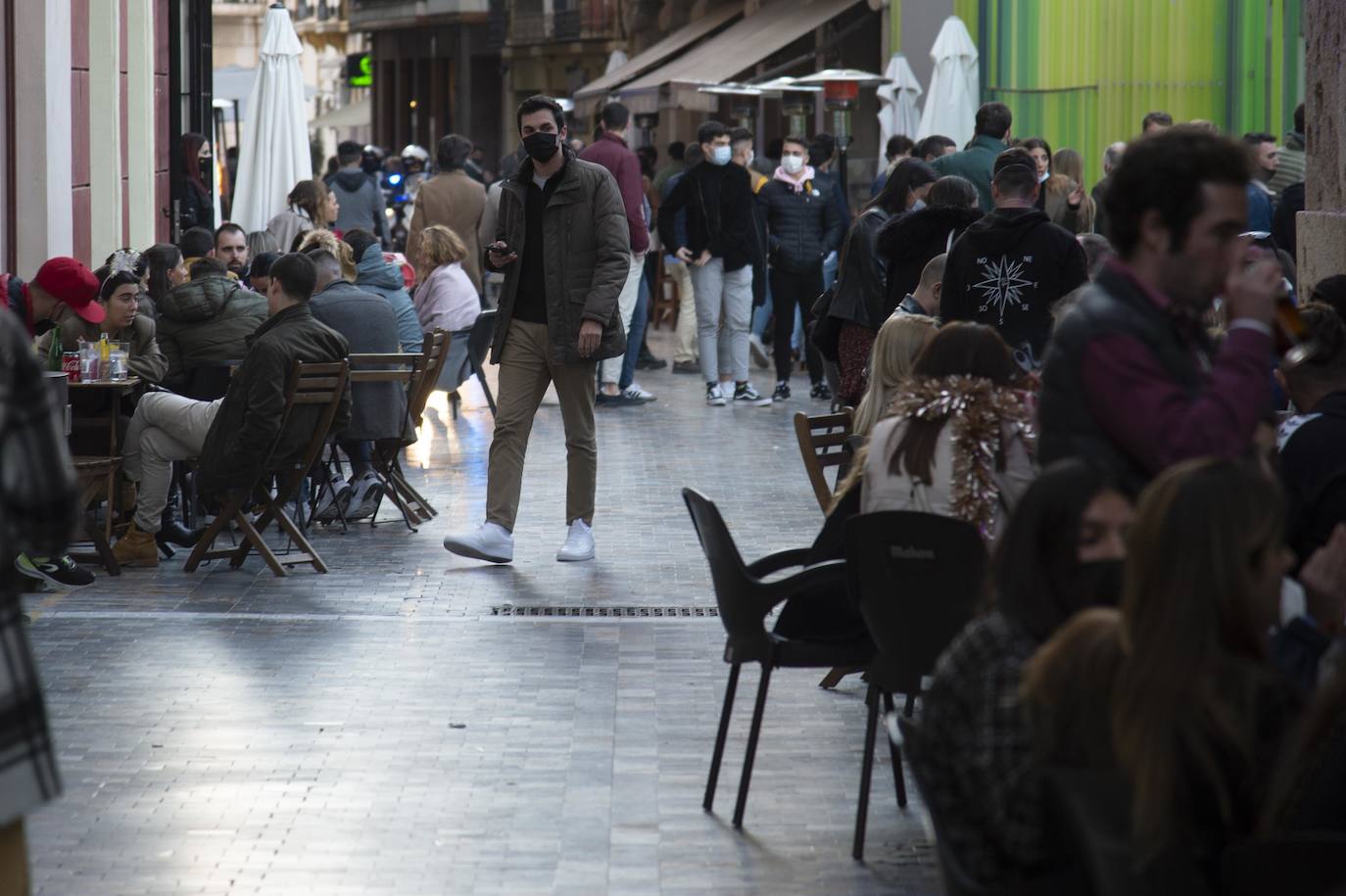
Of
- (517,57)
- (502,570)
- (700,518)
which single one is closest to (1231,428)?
(700,518)

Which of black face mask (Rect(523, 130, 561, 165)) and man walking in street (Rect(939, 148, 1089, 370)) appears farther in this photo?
black face mask (Rect(523, 130, 561, 165))

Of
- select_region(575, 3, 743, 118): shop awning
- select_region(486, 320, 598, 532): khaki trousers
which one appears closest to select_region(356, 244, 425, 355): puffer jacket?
select_region(486, 320, 598, 532): khaki trousers

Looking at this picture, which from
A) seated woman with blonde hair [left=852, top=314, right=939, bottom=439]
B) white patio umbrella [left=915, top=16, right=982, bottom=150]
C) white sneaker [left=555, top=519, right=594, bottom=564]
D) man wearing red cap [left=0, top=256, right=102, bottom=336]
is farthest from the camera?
white patio umbrella [left=915, top=16, right=982, bottom=150]

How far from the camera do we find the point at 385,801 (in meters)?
5.96

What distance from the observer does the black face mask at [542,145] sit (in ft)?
31.5

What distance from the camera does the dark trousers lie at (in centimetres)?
1680

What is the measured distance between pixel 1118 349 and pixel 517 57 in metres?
51.2

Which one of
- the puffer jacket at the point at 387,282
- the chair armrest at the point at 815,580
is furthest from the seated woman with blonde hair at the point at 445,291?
the chair armrest at the point at 815,580

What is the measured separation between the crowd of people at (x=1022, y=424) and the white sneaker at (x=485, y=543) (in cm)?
2

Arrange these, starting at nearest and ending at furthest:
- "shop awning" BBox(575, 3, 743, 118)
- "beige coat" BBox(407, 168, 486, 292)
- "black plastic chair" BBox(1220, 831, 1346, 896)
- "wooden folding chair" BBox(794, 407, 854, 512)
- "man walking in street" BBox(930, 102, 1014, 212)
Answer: "black plastic chair" BBox(1220, 831, 1346, 896) < "wooden folding chair" BBox(794, 407, 854, 512) < "man walking in street" BBox(930, 102, 1014, 212) < "beige coat" BBox(407, 168, 486, 292) < "shop awning" BBox(575, 3, 743, 118)

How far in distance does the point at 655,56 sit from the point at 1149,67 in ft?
53.3

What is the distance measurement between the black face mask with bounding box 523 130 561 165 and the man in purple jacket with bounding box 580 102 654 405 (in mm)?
4373

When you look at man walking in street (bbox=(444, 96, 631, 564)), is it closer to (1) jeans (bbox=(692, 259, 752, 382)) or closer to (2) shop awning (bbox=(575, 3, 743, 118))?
(1) jeans (bbox=(692, 259, 752, 382))

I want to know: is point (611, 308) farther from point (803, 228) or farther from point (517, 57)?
point (517, 57)
